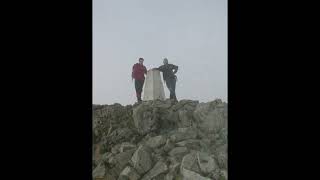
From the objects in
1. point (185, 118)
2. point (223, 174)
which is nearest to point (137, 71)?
point (185, 118)

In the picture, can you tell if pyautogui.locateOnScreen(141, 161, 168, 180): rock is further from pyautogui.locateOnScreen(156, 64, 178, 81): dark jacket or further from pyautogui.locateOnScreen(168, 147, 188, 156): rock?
pyautogui.locateOnScreen(156, 64, 178, 81): dark jacket

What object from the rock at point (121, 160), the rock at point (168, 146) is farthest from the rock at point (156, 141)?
the rock at point (121, 160)

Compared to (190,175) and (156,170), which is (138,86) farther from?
(190,175)

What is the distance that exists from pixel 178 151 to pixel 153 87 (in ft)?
6.41

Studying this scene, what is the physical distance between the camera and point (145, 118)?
9.77m

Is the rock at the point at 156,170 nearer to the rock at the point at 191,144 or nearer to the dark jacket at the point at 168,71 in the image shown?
the rock at the point at 191,144

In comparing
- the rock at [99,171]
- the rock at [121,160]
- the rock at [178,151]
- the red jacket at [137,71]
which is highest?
the red jacket at [137,71]

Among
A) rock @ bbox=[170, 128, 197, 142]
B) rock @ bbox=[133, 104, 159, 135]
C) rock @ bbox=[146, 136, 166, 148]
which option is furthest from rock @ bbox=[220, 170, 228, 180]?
rock @ bbox=[133, 104, 159, 135]

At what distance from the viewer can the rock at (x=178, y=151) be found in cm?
857

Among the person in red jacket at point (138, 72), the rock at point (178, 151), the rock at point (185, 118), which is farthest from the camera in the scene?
the rock at point (185, 118)

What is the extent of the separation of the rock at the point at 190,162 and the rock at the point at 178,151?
0.23 m
